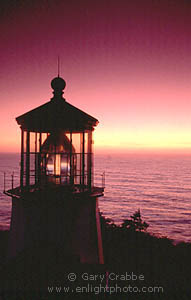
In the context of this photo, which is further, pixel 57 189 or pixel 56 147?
pixel 56 147

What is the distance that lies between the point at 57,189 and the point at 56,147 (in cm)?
108

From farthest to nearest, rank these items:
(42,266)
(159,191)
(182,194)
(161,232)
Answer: (159,191), (182,194), (161,232), (42,266)

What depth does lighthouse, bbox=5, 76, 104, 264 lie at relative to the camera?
6.38 meters

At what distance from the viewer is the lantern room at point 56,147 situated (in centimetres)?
650

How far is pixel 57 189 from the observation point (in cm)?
644

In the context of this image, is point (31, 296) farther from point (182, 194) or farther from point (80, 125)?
point (182, 194)

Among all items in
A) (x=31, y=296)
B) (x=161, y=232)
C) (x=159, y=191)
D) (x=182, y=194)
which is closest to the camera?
(x=31, y=296)

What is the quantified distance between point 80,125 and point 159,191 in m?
52.8

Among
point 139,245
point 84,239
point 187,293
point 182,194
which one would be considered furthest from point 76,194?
point 182,194

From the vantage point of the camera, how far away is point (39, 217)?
251 inches

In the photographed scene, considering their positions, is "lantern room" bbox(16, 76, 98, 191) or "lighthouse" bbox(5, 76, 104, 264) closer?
"lighthouse" bbox(5, 76, 104, 264)

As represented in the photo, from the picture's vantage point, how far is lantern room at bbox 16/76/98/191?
21.3 feet

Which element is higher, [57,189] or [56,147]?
[56,147]

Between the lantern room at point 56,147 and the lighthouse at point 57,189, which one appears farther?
the lantern room at point 56,147
